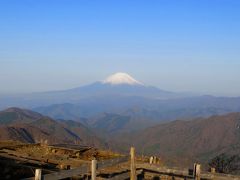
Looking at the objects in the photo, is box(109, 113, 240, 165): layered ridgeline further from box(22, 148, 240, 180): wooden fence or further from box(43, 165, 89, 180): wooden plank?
box(43, 165, 89, 180): wooden plank

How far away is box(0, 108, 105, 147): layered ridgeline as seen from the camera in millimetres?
70312

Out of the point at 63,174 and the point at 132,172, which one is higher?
the point at 63,174

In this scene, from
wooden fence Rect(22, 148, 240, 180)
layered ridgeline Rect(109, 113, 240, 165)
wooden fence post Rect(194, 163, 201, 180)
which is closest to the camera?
wooden fence Rect(22, 148, 240, 180)

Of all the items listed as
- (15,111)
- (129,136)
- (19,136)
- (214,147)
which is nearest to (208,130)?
(214,147)

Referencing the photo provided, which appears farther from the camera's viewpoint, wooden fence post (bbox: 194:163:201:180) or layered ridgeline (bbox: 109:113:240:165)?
layered ridgeline (bbox: 109:113:240:165)

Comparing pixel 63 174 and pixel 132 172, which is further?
pixel 132 172

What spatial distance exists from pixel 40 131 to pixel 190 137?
196ft

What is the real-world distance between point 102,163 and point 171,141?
391 feet

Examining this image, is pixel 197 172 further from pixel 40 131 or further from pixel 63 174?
pixel 40 131

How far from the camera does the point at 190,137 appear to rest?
128 meters

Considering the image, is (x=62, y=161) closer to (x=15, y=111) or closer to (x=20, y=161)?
(x=20, y=161)

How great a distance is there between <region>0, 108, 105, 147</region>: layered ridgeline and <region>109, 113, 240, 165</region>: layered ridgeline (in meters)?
12.0

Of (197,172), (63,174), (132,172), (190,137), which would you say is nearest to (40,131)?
(190,137)

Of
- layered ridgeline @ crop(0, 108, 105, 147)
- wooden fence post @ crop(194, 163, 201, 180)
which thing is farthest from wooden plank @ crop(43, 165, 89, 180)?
layered ridgeline @ crop(0, 108, 105, 147)
